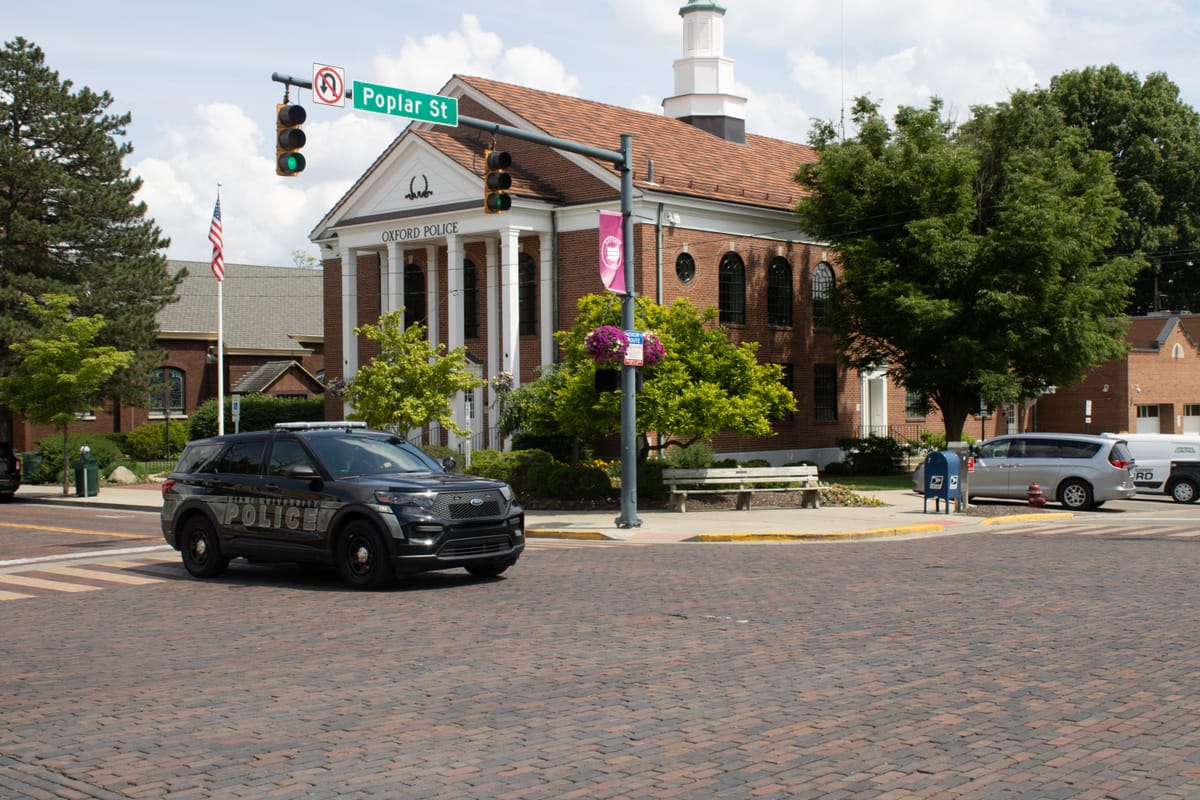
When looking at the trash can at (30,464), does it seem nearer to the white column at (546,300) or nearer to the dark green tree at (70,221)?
the dark green tree at (70,221)

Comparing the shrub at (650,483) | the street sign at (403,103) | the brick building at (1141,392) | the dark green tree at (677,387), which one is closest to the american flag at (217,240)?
the dark green tree at (677,387)

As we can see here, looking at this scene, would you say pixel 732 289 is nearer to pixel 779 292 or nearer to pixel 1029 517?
pixel 779 292

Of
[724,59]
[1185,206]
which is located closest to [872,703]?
[724,59]

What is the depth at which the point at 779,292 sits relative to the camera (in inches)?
1620

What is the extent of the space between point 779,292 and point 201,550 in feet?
94.0

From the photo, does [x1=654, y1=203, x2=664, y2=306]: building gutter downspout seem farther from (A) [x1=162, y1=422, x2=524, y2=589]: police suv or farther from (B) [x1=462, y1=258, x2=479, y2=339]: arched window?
(A) [x1=162, y1=422, x2=524, y2=589]: police suv

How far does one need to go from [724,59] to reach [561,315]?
13.4 metres

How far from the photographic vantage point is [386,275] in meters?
41.3

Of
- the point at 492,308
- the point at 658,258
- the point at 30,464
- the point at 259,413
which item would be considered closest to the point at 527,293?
the point at 492,308

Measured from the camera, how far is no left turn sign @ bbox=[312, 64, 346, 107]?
16.3m

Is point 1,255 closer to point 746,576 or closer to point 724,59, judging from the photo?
point 724,59

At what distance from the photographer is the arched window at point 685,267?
37.2 m

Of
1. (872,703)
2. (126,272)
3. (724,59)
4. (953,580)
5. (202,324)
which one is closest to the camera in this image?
(872,703)

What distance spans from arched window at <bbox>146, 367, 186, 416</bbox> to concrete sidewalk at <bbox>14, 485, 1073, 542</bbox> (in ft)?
111
